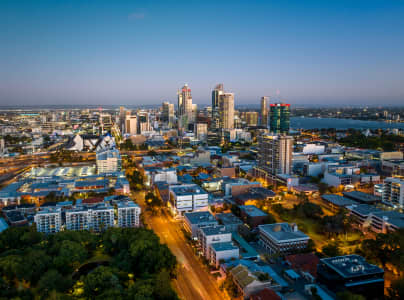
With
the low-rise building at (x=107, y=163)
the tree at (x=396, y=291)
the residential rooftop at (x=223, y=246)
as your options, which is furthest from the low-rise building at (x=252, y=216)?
the low-rise building at (x=107, y=163)

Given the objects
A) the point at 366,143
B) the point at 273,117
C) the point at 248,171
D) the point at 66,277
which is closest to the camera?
the point at 66,277

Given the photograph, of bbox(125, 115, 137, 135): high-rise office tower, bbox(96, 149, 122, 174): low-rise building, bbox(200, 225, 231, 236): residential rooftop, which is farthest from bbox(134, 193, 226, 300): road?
bbox(125, 115, 137, 135): high-rise office tower

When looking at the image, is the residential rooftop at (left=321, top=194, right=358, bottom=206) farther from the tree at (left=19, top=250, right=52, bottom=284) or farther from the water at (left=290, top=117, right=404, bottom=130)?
the water at (left=290, top=117, right=404, bottom=130)

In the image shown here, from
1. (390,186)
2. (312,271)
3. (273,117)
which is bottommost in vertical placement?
(312,271)

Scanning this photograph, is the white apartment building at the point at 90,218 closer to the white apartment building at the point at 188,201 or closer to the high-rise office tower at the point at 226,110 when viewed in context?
the white apartment building at the point at 188,201

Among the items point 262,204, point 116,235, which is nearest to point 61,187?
point 116,235

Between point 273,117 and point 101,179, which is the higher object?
point 273,117

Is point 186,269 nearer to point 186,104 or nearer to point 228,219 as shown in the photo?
point 228,219

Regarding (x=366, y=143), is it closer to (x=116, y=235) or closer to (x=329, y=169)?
(x=329, y=169)
